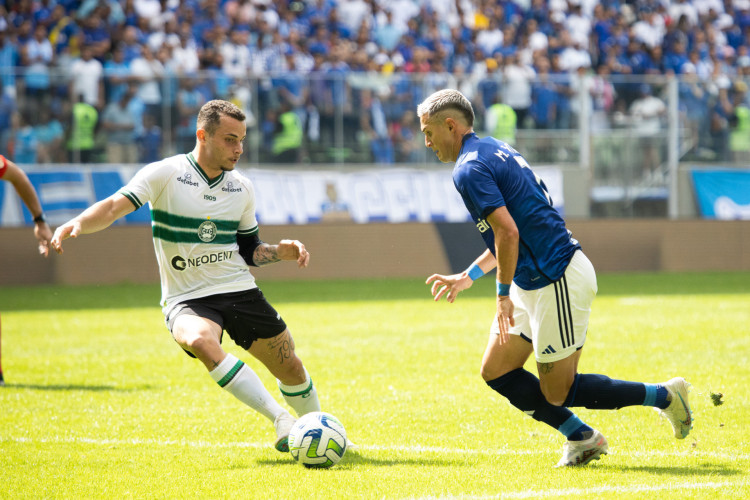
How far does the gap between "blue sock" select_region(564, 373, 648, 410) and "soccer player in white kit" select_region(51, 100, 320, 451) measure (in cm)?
174

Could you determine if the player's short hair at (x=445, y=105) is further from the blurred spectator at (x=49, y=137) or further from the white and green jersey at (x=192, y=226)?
the blurred spectator at (x=49, y=137)

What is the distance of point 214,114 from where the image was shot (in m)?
5.70

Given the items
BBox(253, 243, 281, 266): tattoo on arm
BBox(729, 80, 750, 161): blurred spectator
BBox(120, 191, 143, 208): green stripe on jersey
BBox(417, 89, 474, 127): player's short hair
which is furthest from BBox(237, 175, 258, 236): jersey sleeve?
BBox(729, 80, 750, 161): blurred spectator

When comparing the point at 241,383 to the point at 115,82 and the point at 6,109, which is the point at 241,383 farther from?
the point at 6,109

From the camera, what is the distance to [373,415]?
693 centimetres

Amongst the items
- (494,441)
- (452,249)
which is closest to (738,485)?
(494,441)

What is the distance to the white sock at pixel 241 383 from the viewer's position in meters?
5.41

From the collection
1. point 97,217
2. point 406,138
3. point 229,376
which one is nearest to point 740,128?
point 406,138

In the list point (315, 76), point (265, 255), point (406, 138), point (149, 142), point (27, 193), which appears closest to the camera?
point (265, 255)

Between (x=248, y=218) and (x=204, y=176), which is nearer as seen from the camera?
(x=204, y=176)

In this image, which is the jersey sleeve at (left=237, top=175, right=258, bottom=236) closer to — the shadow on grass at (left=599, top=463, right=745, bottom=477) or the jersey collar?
the jersey collar

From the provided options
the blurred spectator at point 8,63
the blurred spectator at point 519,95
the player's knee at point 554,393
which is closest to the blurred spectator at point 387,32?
the blurred spectator at point 519,95

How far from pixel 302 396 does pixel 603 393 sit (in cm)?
198

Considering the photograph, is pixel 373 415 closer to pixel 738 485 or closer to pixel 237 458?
pixel 237 458
